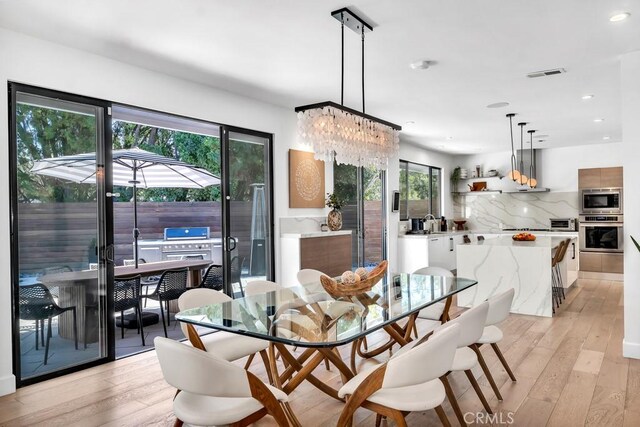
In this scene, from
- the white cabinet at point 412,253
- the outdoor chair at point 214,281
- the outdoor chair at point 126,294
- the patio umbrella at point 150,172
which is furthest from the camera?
the white cabinet at point 412,253

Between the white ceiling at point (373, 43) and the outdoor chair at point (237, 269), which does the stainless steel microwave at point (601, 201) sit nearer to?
the white ceiling at point (373, 43)

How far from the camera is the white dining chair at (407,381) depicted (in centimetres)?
181

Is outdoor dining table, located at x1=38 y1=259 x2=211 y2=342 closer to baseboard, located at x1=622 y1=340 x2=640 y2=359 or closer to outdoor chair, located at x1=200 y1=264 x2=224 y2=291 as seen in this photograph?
outdoor chair, located at x1=200 y1=264 x2=224 y2=291

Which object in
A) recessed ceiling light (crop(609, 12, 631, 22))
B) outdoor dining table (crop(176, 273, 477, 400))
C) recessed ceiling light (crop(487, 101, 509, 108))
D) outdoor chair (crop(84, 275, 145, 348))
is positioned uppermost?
recessed ceiling light (crop(487, 101, 509, 108))

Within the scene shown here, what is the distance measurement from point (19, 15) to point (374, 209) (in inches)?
223

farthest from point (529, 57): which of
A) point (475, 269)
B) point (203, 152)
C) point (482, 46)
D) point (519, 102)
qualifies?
point (203, 152)

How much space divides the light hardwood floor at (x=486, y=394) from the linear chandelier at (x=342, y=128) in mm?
1738

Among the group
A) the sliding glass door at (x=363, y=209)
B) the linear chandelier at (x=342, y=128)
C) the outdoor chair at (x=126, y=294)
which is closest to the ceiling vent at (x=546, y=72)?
the linear chandelier at (x=342, y=128)

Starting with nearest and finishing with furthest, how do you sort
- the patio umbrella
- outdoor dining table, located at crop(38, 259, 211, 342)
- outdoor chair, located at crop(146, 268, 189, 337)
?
outdoor dining table, located at crop(38, 259, 211, 342), outdoor chair, located at crop(146, 268, 189, 337), the patio umbrella

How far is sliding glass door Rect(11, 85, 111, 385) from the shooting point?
3.28m

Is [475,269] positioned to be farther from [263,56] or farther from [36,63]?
[36,63]

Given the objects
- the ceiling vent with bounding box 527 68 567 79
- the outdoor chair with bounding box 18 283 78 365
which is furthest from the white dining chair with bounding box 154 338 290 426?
the ceiling vent with bounding box 527 68 567 79

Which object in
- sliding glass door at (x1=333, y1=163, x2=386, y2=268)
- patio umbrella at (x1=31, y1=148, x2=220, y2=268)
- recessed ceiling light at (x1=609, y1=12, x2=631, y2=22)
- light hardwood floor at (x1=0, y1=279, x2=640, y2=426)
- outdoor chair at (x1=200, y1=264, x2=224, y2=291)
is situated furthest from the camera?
sliding glass door at (x1=333, y1=163, x2=386, y2=268)

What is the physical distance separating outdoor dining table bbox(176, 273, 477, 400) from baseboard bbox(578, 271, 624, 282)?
6.04 meters
